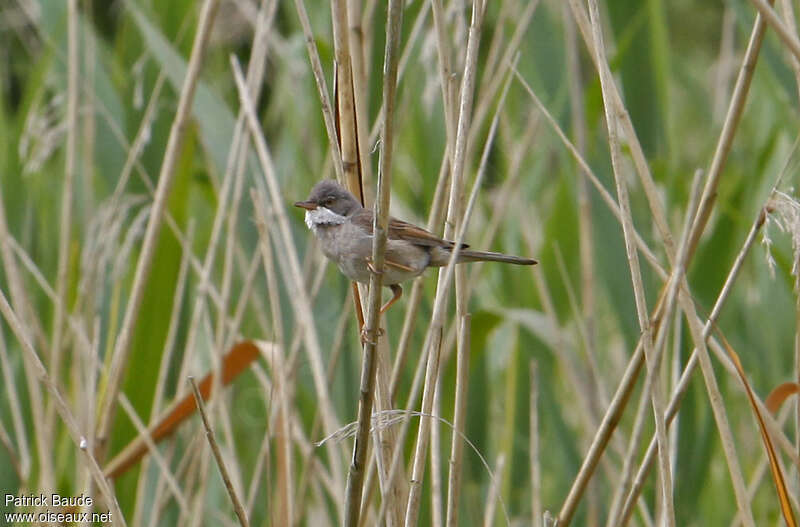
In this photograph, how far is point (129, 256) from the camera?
3.34 m

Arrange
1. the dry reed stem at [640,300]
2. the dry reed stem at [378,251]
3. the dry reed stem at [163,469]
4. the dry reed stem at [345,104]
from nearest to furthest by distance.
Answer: the dry reed stem at [378,251] < the dry reed stem at [640,300] < the dry reed stem at [345,104] < the dry reed stem at [163,469]

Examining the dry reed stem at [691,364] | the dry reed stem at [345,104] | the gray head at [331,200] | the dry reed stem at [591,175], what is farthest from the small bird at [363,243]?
the dry reed stem at [691,364]

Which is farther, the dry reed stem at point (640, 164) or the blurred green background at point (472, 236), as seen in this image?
the blurred green background at point (472, 236)

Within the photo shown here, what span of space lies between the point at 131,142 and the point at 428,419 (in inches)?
66.1

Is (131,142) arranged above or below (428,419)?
above

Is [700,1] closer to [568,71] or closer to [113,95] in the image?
[568,71]

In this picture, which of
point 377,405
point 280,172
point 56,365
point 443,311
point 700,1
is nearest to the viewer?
point 443,311

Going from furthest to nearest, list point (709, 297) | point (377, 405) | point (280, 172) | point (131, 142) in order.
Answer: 1. point (280, 172)
2. point (131, 142)
3. point (709, 297)
4. point (377, 405)

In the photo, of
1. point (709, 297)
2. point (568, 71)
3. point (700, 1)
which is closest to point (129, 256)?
point (568, 71)

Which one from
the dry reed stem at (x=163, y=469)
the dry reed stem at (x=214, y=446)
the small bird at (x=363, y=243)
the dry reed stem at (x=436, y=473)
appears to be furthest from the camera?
the dry reed stem at (x=163, y=469)

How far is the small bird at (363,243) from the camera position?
2363mm

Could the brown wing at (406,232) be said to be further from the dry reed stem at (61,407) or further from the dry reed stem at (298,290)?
the dry reed stem at (61,407)

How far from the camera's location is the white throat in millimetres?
2502

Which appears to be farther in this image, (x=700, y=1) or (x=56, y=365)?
(x=700, y=1)
